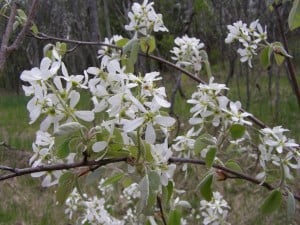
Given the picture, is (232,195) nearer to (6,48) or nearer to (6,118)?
(6,48)

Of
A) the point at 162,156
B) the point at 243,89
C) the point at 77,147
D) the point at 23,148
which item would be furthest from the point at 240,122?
the point at 243,89

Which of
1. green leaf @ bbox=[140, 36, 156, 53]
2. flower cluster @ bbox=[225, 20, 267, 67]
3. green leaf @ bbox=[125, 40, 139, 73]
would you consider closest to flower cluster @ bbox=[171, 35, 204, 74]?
flower cluster @ bbox=[225, 20, 267, 67]

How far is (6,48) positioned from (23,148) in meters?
4.17

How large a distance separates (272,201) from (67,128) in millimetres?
440

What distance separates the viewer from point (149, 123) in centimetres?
78

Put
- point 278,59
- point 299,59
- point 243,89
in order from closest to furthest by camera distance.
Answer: point 278,59, point 243,89, point 299,59

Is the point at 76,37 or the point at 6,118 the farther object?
the point at 76,37

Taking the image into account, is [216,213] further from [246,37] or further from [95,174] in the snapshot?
[95,174]

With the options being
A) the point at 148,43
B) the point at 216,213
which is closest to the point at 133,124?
the point at 148,43

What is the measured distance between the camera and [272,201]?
102 cm

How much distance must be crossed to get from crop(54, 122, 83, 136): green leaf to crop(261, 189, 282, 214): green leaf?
1.36 ft

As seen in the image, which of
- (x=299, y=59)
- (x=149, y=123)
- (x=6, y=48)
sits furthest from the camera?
(x=299, y=59)

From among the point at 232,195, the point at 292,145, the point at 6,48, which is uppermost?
the point at 6,48

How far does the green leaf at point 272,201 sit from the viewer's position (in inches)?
39.8
